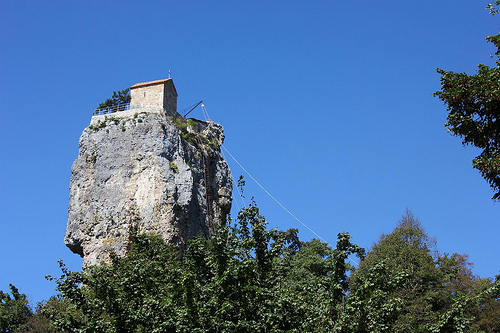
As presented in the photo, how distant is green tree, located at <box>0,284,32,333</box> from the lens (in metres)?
46.1

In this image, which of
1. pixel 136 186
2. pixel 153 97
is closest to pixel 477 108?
pixel 136 186

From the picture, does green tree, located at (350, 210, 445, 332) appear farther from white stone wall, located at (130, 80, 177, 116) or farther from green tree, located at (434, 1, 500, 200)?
white stone wall, located at (130, 80, 177, 116)

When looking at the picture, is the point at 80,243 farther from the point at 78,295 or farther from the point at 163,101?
the point at 78,295

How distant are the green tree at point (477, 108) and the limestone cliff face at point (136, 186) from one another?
32.3m

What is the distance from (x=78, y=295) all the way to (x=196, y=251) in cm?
354

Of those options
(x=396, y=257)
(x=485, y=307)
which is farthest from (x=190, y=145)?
(x=485, y=307)

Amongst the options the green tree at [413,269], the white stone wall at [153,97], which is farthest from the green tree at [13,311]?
the green tree at [413,269]

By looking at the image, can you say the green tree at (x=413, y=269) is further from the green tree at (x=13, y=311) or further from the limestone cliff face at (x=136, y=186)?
the green tree at (x=13, y=311)

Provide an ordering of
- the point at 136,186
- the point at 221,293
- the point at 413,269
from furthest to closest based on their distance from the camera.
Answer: the point at 136,186 → the point at 413,269 → the point at 221,293

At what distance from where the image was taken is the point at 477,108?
18.2 metres

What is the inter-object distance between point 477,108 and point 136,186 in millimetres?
36806

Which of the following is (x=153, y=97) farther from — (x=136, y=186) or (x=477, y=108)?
(x=477, y=108)

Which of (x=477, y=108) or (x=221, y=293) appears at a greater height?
(x=477, y=108)

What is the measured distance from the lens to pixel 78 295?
18453 mm
